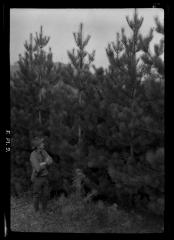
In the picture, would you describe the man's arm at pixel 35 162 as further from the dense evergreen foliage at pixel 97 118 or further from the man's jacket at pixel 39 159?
the dense evergreen foliage at pixel 97 118

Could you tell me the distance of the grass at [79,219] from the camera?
3.60 m

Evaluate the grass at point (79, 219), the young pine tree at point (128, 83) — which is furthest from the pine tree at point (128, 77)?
the grass at point (79, 219)

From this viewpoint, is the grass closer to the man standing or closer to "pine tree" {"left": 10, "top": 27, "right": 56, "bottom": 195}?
the man standing

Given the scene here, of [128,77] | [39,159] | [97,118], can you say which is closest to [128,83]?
[128,77]

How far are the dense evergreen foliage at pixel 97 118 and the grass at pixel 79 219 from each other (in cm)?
18

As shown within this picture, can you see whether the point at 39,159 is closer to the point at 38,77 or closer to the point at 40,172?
the point at 40,172

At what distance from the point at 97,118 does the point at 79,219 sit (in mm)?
1214

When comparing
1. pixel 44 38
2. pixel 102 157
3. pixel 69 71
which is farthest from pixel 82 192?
pixel 44 38

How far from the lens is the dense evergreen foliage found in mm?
3646

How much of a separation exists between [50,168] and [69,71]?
1190 millimetres

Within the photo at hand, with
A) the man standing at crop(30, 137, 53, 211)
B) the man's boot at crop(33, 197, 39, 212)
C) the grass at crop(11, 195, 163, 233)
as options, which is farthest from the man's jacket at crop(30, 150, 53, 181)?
the grass at crop(11, 195, 163, 233)
